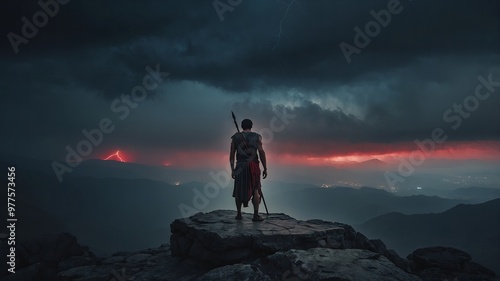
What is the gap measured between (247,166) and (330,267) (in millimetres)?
4317

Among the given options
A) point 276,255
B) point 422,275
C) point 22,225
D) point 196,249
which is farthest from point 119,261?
point 22,225

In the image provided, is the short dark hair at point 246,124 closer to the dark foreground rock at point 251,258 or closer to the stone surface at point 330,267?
the dark foreground rock at point 251,258

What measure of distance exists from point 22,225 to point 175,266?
121 metres

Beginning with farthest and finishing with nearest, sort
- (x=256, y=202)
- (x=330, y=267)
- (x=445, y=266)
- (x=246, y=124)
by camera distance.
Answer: (x=445, y=266)
(x=246, y=124)
(x=256, y=202)
(x=330, y=267)

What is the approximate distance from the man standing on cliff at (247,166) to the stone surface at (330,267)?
111 inches

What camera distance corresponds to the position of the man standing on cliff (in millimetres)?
9594

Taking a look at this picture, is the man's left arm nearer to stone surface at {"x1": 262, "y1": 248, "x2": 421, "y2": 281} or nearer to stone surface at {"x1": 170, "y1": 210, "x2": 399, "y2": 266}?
stone surface at {"x1": 170, "y1": 210, "x2": 399, "y2": 266}

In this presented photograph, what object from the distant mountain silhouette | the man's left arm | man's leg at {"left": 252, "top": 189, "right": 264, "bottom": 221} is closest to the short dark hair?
the man's left arm

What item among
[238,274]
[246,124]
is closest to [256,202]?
[246,124]

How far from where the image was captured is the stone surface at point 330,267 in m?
6.02

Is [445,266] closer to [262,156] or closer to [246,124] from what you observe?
[262,156]

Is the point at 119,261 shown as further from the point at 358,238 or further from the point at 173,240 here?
the point at 358,238

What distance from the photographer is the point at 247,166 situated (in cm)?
968

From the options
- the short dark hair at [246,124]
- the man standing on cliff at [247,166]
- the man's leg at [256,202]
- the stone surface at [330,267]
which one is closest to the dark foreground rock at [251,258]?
the stone surface at [330,267]
